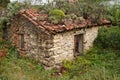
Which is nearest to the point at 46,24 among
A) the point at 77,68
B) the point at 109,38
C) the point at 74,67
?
the point at 74,67

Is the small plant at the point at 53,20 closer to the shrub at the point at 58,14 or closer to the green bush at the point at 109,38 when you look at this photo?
the shrub at the point at 58,14

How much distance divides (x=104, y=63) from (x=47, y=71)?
289 centimetres

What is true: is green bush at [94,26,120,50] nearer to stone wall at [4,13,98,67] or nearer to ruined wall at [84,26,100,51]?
ruined wall at [84,26,100,51]

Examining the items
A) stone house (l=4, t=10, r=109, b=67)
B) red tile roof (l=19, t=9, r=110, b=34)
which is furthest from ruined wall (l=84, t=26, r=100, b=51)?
red tile roof (l=19, t=9, r=110, b=34)

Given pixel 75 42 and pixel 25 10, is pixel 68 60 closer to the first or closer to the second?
pixel 75 42

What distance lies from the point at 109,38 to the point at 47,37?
3629 millimetres

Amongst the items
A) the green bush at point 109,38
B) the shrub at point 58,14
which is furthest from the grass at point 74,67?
the shrub at point 58,14

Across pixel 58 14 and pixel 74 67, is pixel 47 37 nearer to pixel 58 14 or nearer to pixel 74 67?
pixel 58 14

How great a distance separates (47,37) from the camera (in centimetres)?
1656

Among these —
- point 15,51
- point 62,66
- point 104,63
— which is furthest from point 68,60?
point 15,51

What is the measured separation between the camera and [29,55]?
17.7 meters

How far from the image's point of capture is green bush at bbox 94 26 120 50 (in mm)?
18078

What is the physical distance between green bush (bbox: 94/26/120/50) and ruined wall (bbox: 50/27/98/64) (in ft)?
1.56

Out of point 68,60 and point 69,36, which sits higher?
point 69,36
